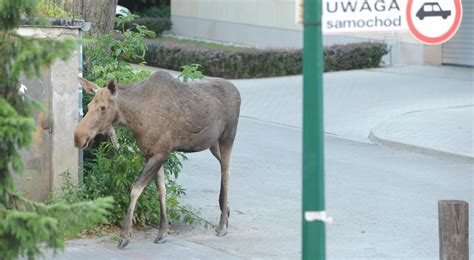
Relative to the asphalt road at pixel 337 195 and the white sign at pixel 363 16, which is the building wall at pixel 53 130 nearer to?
the asphalt road at pixel 337 195

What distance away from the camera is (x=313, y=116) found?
5109 mm

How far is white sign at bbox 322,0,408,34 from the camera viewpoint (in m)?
5.33

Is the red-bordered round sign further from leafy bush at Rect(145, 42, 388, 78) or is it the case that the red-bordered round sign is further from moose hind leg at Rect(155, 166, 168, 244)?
leafy bush at Rect(145, 42, 388, 78)

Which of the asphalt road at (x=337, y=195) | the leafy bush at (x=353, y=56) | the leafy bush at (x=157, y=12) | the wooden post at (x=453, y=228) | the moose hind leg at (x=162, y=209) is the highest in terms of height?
the leafy bush at (x=157, y=12)

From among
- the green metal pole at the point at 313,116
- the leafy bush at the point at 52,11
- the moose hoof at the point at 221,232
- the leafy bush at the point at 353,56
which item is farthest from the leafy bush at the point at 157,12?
the green metal pole at the point at 313,116

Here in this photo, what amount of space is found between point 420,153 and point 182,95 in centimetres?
646

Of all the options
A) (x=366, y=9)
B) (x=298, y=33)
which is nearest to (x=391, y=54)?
(x=298, y=33)

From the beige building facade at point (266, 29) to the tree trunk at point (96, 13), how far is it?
12777 mm

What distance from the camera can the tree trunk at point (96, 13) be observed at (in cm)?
1095

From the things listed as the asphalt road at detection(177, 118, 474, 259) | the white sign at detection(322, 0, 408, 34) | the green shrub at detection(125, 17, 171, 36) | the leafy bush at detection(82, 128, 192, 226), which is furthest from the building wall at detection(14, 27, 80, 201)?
the green shrub at detection(125, 17, 171, 36)

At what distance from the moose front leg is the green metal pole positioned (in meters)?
3.88

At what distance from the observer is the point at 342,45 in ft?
79.0

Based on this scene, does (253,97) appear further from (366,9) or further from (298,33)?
(366,9)

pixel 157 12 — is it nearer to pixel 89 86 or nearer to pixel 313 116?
pixel 89 86
